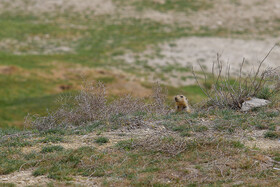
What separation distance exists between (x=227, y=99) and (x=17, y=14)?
3796cm

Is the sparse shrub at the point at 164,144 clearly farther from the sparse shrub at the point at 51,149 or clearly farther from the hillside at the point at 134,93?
the sparse shrub at the point at 51,149

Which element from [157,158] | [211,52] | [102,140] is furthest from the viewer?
[211,52]

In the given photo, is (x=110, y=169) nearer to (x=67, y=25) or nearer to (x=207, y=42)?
(x=207, y=42)

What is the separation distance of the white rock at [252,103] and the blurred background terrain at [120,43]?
11.3 meters

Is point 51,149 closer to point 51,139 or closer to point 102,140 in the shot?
point 51,139

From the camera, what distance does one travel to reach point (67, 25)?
44875 mm

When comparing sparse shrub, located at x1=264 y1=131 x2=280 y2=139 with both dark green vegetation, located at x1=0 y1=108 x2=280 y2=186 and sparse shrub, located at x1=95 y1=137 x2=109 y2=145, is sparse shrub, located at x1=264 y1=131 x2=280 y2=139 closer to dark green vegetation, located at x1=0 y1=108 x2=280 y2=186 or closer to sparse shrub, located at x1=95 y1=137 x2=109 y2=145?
dark green vegetation, located at x1=0 y1=108 x2=280 y2=186

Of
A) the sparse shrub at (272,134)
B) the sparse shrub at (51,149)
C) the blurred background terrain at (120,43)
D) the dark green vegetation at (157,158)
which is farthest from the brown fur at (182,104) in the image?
the blurred background terrain at (120,43)

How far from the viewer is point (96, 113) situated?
1217 centimetres

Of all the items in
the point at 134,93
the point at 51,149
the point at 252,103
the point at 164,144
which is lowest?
the point at 134,93

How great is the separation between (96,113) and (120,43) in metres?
28.6

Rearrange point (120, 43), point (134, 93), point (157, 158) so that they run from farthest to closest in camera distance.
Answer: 1. point (120, 43)
2. point (134, 93)
3. point (157, 158)

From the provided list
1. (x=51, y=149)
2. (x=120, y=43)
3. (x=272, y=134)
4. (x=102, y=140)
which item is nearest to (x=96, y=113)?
(x=102, y=140)

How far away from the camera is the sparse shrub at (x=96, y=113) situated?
444 inches
